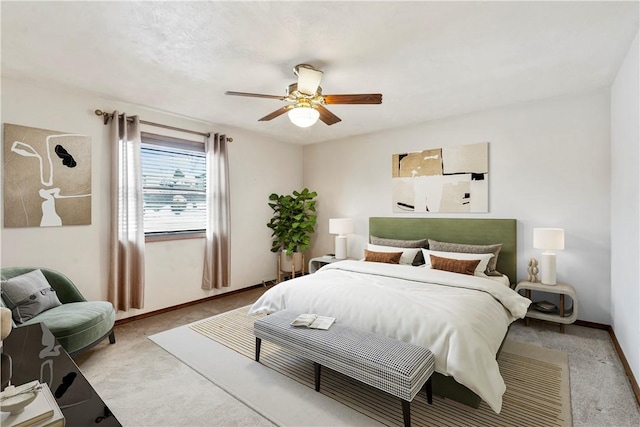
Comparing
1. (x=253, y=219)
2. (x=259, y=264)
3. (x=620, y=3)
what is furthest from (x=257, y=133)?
(x=620, y=3)

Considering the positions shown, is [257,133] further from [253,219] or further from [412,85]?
[412,85]

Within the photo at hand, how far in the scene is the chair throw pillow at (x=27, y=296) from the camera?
8.57 ft

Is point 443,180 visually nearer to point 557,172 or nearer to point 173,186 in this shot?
point 557,172

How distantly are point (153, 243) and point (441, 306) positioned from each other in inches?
139

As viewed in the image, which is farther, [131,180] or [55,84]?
[131,180]

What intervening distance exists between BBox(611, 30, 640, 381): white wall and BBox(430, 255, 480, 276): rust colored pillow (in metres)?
1.22

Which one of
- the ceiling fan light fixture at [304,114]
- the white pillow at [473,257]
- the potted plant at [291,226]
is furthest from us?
the potted plant at [291,226]

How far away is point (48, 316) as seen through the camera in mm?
2664

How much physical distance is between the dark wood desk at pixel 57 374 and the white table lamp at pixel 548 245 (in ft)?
12.9

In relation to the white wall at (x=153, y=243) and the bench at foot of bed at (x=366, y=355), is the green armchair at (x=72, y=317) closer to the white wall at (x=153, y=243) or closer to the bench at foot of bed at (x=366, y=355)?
the white wall at (x=153, y=243)

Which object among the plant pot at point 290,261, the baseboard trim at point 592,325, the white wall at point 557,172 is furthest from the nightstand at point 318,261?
the baseboard trim at point 592,325

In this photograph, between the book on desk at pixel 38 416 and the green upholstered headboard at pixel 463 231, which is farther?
the green upholstered headboard at pixel 463 231

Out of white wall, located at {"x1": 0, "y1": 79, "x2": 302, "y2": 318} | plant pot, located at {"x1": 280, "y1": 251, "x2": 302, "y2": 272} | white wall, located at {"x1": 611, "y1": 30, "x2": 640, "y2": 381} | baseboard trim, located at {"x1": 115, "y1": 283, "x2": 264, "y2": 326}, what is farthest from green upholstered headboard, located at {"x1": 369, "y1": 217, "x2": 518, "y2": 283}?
baseboard trim, located at {"x1": 115, "y1": 283, "x2": 264, "y2": 326}

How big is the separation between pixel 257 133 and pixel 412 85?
2851 millimetres
